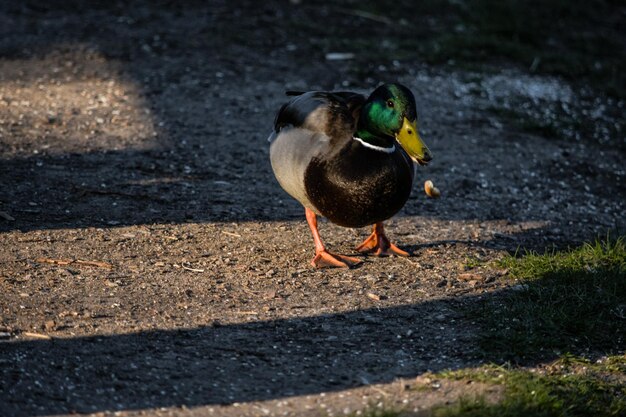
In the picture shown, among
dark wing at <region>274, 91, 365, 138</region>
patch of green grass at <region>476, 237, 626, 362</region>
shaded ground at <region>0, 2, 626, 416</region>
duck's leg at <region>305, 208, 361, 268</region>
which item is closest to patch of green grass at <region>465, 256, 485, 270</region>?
shaded ground at <region>0, 2, 626, 416</region>

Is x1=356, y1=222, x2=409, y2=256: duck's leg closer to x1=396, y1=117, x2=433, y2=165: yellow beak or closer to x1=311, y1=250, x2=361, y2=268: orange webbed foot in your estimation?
x1=311, y1=250, x2=361, y2=268: orange webbed foot

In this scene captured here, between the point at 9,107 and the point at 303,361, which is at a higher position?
A: the point at 303,361

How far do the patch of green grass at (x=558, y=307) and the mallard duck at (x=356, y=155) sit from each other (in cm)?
74

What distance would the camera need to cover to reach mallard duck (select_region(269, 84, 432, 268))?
15.8ft

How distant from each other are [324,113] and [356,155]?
334mm

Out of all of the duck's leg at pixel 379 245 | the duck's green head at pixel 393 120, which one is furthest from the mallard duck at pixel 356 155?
the duck's leg at pixel 379 245

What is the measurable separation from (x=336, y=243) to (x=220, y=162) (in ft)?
4.64

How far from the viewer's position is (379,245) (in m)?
5.39

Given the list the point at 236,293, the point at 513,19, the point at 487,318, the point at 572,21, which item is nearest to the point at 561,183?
the point at 487,318

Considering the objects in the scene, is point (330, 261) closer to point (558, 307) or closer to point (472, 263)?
point (472, 263)

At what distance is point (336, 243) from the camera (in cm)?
559

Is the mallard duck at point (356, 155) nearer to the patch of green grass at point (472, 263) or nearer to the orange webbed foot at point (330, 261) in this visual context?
the orange webbed foot at point (330, 261)

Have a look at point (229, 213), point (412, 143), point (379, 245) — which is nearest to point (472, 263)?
point (379, 245)

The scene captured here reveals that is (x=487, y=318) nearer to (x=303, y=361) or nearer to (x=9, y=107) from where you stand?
(x=303, y=361)
